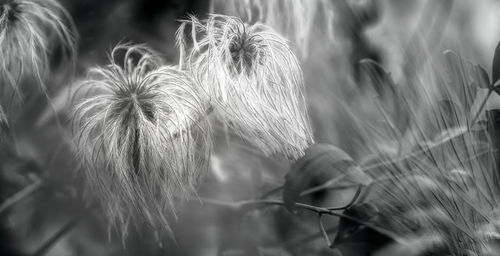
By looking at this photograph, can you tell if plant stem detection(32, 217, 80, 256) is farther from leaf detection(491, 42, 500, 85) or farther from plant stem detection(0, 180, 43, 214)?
leaf detection(491, 42, 500, 85)

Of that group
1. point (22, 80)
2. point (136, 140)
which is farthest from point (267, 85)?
point (22, 80)

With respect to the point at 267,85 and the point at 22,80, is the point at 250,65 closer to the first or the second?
the point at 267,85

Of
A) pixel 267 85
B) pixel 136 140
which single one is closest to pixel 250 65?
pixel 267 85

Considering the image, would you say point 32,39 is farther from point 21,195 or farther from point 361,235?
point 361,235

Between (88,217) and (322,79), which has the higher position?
(322,79)

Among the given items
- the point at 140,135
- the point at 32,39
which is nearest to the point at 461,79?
the point at 140,135

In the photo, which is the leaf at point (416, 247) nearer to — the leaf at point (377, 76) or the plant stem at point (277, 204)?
the plant stem at point (277, 204)

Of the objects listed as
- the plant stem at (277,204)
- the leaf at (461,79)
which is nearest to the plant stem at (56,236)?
the plant stem at (277,204)
